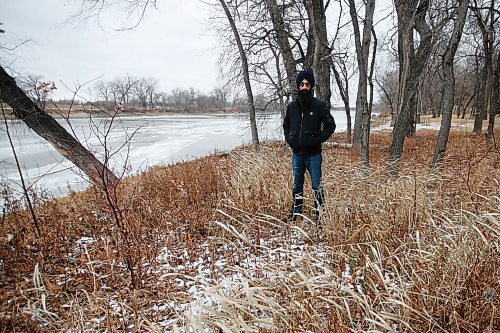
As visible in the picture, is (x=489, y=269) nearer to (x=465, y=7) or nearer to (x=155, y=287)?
(x=155, y=287)

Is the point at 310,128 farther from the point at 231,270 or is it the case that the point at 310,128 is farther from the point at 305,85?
the point at 231,270

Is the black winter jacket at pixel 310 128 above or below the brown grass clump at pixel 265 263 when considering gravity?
above

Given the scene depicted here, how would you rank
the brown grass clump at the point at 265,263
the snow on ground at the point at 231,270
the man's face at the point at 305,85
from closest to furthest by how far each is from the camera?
the brown grass clump at the point at 265,263 < the snow on ground at the point at 231,270 < the man's face at the point at 305,85

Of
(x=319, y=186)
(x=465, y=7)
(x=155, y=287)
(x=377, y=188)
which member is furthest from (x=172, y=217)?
(x=465, y=7)

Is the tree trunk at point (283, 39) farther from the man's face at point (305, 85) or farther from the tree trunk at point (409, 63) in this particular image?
the man's face at point (305, 85)

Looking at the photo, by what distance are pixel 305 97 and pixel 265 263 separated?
2279 mm

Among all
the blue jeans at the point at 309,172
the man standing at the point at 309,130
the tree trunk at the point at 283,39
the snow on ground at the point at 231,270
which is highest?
the tree trunk at the point at 283,39

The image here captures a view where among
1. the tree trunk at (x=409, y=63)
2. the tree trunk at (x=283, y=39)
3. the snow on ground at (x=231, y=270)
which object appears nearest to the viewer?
the snow on ground at (x=231, y=270)

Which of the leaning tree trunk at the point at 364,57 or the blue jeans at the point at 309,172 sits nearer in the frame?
the blue jeans at the point at 309,172

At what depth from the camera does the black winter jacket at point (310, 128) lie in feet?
12.3

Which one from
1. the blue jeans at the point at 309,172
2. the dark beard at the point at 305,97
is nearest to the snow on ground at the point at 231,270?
the blue jeans at the point at 309,172

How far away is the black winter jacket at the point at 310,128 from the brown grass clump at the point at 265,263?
1.93ft

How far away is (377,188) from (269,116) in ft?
26.7

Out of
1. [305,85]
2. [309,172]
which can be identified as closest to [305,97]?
[305,85]
